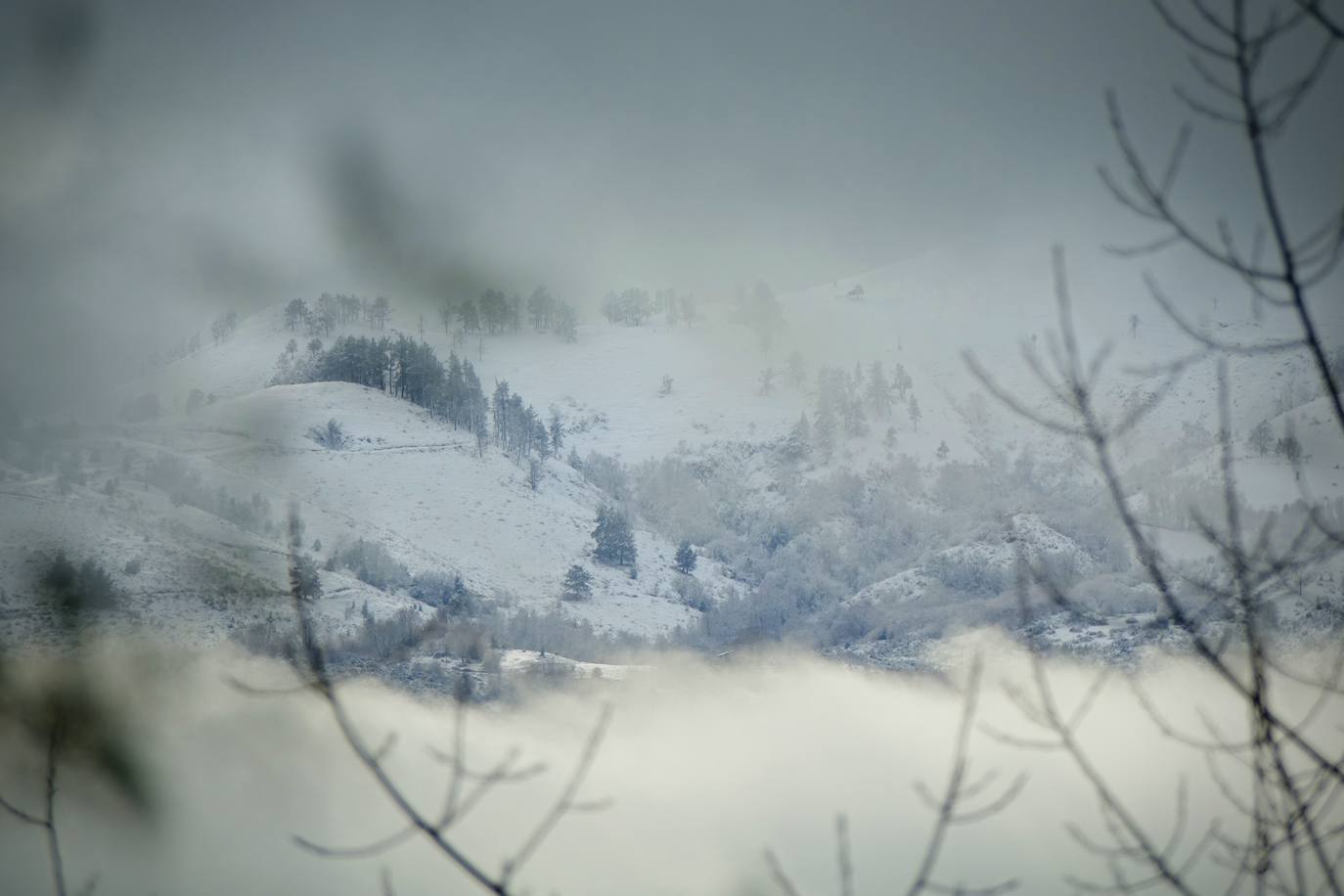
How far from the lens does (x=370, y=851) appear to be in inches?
94.8

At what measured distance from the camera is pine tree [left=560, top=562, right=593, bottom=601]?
97625 millimetres

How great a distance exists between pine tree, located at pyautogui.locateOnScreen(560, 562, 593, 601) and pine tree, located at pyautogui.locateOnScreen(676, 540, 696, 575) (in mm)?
19710

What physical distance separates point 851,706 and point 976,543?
1158 inches

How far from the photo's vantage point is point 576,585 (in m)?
97.8

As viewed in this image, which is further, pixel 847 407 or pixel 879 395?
pixel 879 395

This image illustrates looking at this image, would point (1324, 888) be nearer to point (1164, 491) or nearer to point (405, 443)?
point (405, 443)

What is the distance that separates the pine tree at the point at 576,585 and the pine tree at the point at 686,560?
19710mm

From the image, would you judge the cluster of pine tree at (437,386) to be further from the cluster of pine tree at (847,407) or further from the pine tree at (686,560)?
the cluster of pine tree at (847,407)

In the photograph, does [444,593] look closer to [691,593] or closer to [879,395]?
[691,593]

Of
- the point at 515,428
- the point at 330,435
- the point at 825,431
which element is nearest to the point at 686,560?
the point at 515,428

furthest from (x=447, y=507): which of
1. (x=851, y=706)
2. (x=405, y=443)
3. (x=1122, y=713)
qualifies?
(x=1122, y=713)

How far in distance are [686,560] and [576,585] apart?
24.1 metres

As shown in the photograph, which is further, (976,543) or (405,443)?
(976,543)

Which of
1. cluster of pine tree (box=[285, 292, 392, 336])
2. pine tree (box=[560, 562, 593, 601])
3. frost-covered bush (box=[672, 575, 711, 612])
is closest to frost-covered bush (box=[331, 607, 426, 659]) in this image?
pine tree (box=[560, 562, 593, 601])
